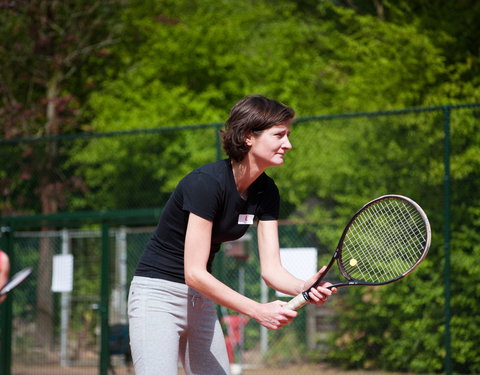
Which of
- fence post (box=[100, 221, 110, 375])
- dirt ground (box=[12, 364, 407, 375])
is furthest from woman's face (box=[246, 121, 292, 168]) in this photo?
dirt ground (box=[12, 364, 407, 375])

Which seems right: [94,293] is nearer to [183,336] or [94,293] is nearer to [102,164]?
[102,164]

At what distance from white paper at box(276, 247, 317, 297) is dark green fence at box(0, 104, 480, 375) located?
0.58 m

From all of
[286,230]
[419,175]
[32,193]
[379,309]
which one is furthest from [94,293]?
[419,175]

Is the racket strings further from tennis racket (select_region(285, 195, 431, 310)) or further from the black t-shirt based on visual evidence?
the black t-shirt

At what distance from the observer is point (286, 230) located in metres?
7.83

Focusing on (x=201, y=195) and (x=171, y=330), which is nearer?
(x=201, y=195)

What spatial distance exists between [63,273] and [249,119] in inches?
204

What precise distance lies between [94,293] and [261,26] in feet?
28.3

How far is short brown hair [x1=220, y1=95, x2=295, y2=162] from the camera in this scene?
3025 millimetres

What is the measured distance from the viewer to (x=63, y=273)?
777cm

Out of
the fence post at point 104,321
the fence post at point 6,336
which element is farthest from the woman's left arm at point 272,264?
the fence post at point 6,336

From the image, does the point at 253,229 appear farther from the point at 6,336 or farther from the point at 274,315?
the point at 274,315

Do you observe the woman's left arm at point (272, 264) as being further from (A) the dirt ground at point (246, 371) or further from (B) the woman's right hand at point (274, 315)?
(A) the dirt ground at point (246, 371)

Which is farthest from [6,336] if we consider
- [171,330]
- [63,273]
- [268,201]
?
[268,201]
